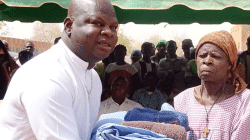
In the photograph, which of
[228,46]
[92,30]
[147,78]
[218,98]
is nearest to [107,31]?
[92,30]

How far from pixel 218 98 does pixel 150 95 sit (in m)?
2.96

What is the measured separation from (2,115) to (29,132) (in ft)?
0.60

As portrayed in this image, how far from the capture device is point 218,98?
207cm

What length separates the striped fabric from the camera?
190 cm

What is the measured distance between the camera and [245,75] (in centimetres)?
457

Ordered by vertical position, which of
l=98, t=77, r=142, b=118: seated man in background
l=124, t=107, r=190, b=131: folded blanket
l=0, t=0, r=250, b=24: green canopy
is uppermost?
Result: l=0, t=0, r=250, b=24: green canopy

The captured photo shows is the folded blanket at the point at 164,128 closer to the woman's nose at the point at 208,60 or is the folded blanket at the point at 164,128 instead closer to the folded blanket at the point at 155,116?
the folded blanket at the point at 155,116

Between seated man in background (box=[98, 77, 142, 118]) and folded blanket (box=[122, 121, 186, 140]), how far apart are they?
337cm

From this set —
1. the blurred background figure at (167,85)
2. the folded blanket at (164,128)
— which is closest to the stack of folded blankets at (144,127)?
the folded blanket at (164,128)

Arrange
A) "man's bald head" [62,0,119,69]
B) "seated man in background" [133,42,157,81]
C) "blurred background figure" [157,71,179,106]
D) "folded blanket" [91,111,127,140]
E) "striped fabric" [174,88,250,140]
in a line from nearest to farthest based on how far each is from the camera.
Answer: "man's bald head" [62,0,119,69], "folded blanket" [91,111,127,140], "striped fabric" [174,88,250,140], "blurred background figure" [157,71,179,106], "seated man in background" [133,42,157,81]

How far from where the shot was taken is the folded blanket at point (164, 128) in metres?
1.34

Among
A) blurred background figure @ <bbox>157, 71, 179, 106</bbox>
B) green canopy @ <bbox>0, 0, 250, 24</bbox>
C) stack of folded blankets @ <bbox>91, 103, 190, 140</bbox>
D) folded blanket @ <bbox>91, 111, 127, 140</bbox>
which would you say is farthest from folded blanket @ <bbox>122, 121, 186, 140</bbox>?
blurred background figure @ <bbox>157, 71, 179, 106</bbox>

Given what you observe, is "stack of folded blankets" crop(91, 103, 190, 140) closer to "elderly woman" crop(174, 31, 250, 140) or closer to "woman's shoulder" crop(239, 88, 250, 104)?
"elderly woman" crop(174, 31, 250, 140)

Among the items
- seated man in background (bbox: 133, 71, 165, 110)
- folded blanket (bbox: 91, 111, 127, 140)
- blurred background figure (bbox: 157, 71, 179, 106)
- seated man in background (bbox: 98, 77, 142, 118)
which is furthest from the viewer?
blurred background figure (bbox: 157, 71, 179, 106)
